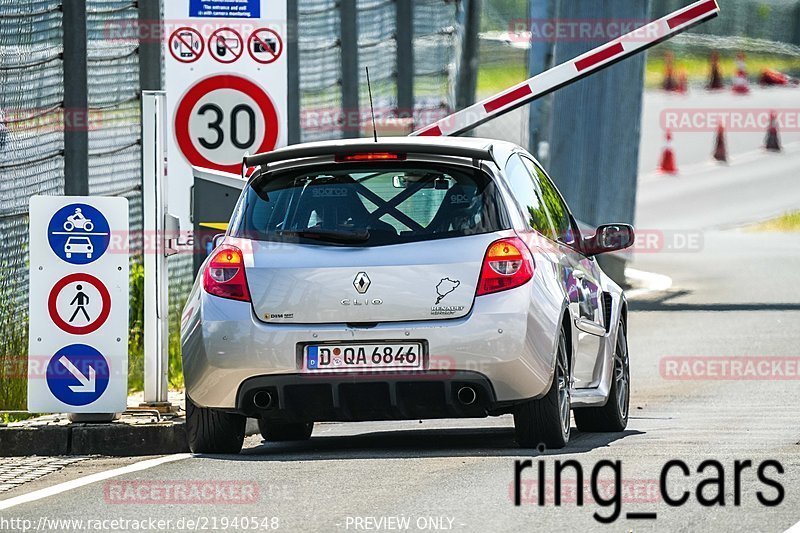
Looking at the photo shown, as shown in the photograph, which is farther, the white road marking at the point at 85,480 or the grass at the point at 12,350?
the grass at the point at 12,350

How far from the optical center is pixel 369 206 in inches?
402

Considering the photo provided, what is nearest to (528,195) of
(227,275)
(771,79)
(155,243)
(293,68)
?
(227,275)

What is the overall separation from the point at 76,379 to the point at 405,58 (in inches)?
557

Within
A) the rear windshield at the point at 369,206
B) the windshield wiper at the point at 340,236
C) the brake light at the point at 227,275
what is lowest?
the brake light at the point at 227,275

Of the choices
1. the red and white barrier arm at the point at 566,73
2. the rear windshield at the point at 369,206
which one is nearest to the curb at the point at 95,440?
the rear windshield at the point at 369,206

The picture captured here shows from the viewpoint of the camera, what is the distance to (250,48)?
1361 cm

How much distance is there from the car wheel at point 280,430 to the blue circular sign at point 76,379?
967 mm

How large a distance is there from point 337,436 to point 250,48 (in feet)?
9.49

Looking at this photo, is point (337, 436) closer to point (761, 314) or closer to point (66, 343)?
point (66, 343)

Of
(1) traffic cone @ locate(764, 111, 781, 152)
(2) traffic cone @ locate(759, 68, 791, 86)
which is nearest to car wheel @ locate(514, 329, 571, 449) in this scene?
(1) traffic cone @ locate(764, 111, 781, 152)

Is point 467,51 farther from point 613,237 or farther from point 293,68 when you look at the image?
point 613,237

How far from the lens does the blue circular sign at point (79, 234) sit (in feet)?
37.6

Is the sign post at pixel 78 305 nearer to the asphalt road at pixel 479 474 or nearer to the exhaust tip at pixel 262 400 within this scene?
the asphalt road at pixel 479 474

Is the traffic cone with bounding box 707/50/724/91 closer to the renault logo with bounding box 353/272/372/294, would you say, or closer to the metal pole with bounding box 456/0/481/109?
the metal pole with bounding box 456/0/481/109
